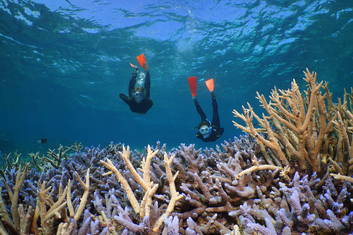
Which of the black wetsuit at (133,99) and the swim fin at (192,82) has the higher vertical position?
the swim fin at (192,82)

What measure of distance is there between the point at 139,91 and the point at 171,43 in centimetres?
1437

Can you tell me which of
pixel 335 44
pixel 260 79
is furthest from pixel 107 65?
pixel 335 44

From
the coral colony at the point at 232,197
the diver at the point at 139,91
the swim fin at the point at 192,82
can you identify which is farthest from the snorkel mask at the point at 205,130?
the coral colony at the point at 232,197

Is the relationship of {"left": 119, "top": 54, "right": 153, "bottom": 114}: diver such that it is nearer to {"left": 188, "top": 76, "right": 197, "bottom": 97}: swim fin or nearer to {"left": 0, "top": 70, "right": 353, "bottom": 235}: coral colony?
{"left": 188, "top": 76, "right": 197, "bottom": 97}: swim fin

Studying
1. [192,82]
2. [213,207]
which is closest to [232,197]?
[213,207]

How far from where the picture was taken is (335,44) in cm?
1839

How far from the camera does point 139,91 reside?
5.89 metres

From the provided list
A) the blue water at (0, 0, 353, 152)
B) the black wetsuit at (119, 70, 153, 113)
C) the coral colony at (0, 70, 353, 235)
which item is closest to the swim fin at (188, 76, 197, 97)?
the black wetsuit at (119, 70, 153, 113)

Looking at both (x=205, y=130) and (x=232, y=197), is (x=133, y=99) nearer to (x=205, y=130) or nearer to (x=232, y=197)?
(x=205, y=130)

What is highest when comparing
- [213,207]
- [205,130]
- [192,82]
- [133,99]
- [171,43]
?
[171,43]

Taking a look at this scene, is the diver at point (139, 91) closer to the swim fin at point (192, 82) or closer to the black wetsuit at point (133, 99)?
the black wetsuit at point (133, 99)

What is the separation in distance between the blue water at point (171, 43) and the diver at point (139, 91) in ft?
20.4

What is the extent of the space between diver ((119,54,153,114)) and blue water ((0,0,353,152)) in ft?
20.4

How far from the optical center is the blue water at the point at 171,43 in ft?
45.9
